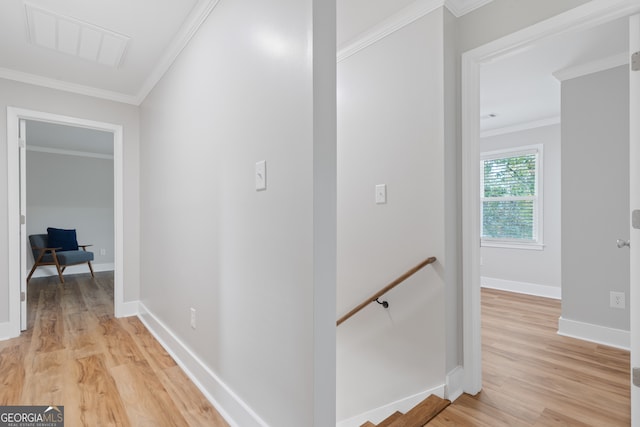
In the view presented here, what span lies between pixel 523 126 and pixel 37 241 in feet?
26.1

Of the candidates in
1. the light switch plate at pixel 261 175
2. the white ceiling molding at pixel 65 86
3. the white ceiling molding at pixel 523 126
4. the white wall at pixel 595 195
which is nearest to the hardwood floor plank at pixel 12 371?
the light switch plate at pixel 261 175

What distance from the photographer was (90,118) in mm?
3248

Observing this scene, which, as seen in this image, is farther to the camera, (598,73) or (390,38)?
(598,73)

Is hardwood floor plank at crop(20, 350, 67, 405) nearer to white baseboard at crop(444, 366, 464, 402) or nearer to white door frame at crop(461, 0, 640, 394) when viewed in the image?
white baseboard at crop(444, 366, 464, 402)

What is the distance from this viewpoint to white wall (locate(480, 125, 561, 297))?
4.35 m

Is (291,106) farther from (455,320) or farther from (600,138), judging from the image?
(600,138)

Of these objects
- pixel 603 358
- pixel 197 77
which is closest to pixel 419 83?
pixel 197 77

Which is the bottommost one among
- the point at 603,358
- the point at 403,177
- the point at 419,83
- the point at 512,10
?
the point at 603,358

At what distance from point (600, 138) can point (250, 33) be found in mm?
2989

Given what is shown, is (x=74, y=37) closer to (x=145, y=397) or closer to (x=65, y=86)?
(x=65, y=86)

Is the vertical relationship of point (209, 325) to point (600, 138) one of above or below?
below

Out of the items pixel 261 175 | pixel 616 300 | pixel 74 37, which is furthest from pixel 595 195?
pixel 74 37

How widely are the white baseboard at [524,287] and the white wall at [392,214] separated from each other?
3180 millimetres

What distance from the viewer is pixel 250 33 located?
155cm
